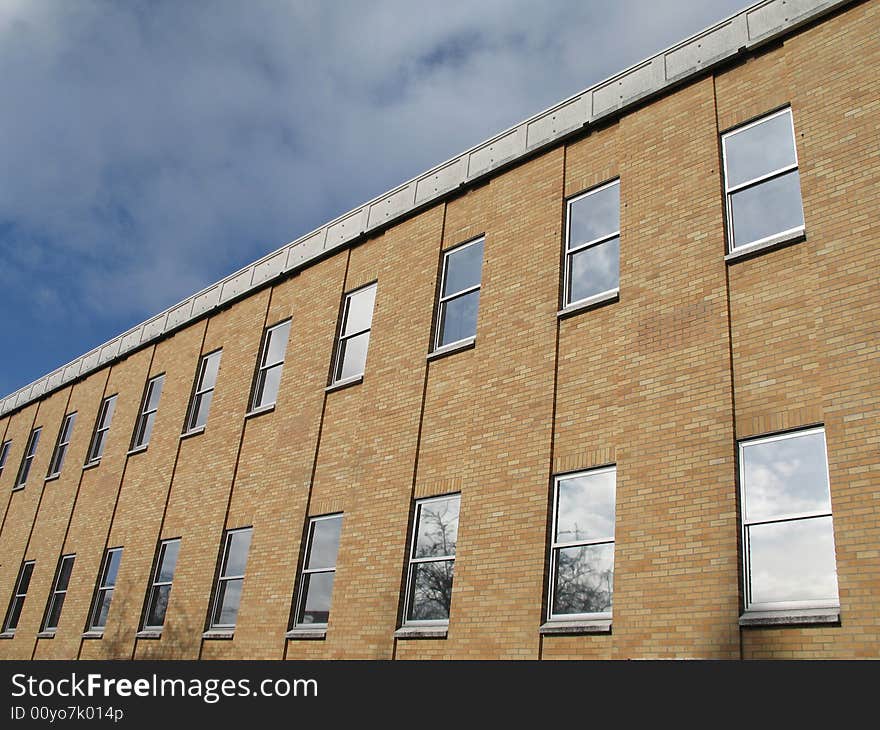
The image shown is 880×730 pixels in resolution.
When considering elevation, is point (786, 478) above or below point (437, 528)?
above

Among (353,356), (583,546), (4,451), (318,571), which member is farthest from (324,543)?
(4,451)

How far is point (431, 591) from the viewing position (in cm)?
1121

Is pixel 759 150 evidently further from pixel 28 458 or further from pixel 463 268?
pixel 28 458

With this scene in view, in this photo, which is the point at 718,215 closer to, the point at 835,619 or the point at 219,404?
the point at 835,619

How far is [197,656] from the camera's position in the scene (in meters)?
13.8

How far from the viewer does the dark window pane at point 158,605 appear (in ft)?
50.6

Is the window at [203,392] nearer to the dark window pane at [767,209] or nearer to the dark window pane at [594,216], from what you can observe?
the dark window pane at [594,216]

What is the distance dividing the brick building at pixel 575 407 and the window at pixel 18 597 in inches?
141

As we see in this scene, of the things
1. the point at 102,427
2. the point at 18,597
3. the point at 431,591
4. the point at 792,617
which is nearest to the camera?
the point at 792,617

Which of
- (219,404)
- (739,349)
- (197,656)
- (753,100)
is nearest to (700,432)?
(739,349)

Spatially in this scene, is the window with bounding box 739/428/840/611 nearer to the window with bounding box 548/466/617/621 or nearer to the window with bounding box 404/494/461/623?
the window with bounding box 548/466/617/621

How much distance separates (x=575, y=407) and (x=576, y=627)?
9.23 feet

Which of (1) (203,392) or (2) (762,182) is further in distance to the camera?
(1) (203,392)

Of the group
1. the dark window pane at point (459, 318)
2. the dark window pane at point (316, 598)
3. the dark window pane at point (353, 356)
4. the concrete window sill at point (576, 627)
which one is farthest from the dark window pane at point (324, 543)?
the concrete window sill at point (576, 627)
